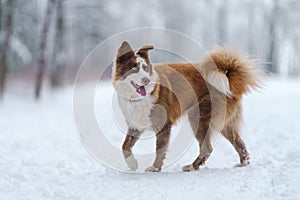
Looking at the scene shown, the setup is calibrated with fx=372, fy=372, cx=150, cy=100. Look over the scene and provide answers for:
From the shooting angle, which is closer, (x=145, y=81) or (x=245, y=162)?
(x=145, y=81)

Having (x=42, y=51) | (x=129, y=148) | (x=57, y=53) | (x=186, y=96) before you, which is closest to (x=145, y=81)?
(x=186, y=96)

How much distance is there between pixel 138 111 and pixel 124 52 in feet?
2.85

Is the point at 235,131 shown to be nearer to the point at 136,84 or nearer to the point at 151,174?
the point at 151,174

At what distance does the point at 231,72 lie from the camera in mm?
5559

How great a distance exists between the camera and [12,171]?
4934 mm

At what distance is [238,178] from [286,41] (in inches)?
1806

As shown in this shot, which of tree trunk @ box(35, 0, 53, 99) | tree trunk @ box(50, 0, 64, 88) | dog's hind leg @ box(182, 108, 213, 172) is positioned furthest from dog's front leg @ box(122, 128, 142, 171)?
tree trunk @ box(50, 0, 64, 88)

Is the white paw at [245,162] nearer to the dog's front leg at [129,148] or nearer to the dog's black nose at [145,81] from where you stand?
the dog's front leg at [129,148]

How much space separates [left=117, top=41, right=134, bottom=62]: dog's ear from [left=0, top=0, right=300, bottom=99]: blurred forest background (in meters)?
1.72

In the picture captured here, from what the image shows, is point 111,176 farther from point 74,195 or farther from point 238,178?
point 238,178

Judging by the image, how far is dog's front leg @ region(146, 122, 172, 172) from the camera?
18.1ft

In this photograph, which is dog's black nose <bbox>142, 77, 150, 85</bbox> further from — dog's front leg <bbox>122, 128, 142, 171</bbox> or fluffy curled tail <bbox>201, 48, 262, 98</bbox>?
fluffy curled tail <bbox>201, 48, 262, 98</bbox>

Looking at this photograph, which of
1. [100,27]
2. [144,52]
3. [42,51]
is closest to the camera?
[144,52]

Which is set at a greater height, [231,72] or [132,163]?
[231,72]
